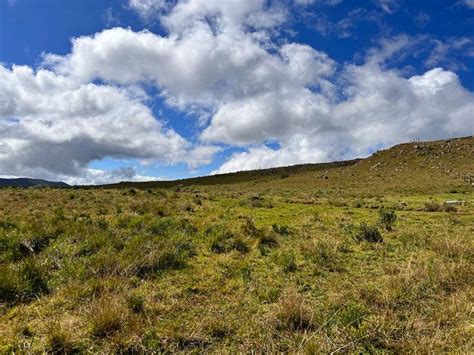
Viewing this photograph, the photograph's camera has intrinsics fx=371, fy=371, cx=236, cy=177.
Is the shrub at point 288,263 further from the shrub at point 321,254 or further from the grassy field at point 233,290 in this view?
the shrub at point 321,254

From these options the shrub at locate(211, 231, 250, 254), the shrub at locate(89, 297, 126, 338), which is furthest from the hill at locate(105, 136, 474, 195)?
the shrub at locate(89, 297, 126, 338)

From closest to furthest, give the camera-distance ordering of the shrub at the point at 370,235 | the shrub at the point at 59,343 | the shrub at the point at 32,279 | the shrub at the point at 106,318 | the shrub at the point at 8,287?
the shrub at the point at 59,343 < the shrub at the point at 106,318 < the shrub at the point at 8,287 < the shrub at the point at 32,279 < the shrub at the point at 370,235

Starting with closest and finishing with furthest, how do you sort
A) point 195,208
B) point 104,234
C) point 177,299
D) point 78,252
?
point 177,299
point 78,252
point 104,234
point 195,208

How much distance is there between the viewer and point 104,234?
12.4 m

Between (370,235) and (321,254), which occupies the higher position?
(370,235)

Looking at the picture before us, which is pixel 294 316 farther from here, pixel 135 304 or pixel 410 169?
pixel 410 169

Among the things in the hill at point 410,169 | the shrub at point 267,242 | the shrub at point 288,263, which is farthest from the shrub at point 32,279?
the hill at point 410,169

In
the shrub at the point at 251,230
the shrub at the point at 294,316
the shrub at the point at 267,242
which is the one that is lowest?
the shrub at the point at 294,316

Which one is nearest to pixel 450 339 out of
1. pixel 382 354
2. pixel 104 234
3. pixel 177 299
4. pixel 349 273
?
pixel 382 354

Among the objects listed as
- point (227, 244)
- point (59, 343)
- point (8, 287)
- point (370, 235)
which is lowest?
point (59, 343)

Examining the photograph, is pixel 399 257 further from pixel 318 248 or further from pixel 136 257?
pixel 136 257

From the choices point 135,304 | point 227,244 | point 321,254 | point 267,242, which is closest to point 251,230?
point 267,242

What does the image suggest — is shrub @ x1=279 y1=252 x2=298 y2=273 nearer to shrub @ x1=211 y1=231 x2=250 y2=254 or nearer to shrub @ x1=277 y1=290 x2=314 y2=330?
shrub @ x1=211 y1=231 x2=250 y2=254

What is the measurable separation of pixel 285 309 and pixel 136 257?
4.78m
